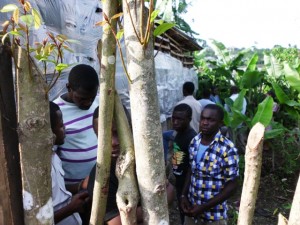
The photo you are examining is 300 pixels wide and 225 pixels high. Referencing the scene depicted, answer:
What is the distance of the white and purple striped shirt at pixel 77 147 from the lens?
2186mm

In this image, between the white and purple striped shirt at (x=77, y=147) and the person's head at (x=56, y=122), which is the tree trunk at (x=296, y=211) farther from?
the white and purple striped shirt at (x=77, y=147)

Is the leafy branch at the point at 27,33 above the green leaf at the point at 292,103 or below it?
above

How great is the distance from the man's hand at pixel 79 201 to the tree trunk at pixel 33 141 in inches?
14.8

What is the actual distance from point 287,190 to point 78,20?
4.23m

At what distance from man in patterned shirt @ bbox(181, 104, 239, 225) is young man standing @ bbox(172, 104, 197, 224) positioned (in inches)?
15.2

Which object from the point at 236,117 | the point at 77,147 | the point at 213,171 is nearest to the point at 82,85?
the point at 77,147

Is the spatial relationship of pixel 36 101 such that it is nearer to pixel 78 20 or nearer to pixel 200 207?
pixel 200 207

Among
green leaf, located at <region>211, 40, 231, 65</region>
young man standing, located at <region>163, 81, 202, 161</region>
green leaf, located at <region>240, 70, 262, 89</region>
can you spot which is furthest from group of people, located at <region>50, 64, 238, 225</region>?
green leaf, located at <region>211, 40, 231, 65</region>

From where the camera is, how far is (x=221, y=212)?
8.23ft

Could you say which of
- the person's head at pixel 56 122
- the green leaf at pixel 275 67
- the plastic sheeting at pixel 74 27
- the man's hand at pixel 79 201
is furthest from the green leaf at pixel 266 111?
the green leaf at pixel 275 67

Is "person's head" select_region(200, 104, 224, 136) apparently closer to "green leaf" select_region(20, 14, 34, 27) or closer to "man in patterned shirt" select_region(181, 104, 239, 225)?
"man in patterned shirt" select_region(181, 104, 239, 225)

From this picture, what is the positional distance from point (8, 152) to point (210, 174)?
165 centimetres

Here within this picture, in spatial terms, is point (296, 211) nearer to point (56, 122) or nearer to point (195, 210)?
point (56, 122)

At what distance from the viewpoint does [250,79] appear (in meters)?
6.92
